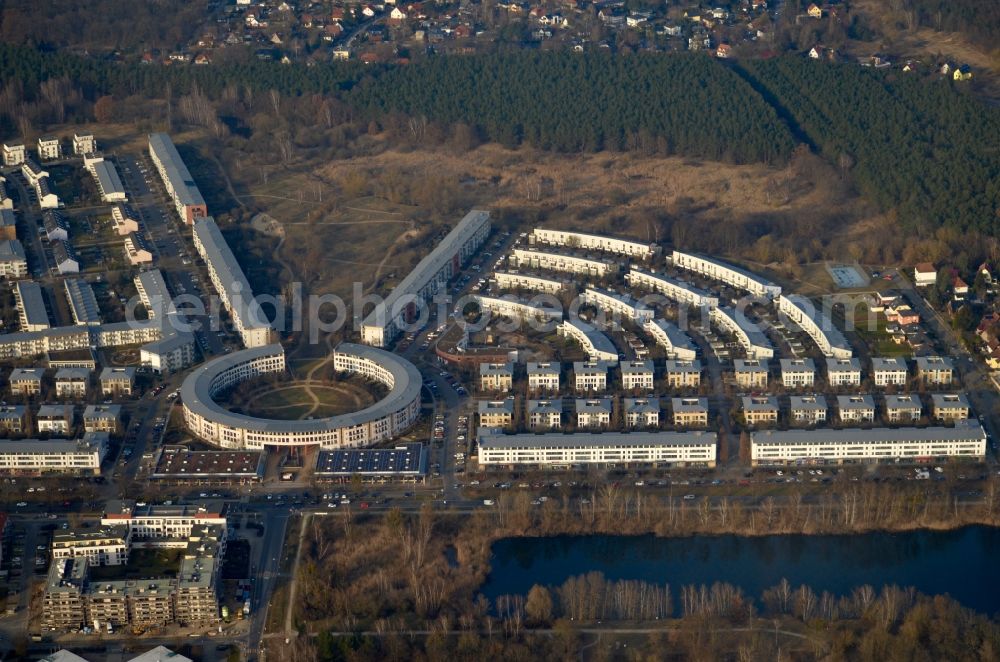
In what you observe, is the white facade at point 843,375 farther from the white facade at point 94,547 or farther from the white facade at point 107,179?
the white facade at point 107,179

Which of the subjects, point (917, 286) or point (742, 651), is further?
point (917, 286)

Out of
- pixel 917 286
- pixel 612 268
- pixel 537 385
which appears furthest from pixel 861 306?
pixel 537 385

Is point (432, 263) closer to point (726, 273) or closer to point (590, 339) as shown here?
point (590, 339)

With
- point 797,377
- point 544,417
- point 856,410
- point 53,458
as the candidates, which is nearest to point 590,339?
point 544,417

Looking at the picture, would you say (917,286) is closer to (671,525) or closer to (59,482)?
(671,525)

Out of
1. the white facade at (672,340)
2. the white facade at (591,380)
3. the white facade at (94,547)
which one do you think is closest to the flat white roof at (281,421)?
the white facade at (591,380)

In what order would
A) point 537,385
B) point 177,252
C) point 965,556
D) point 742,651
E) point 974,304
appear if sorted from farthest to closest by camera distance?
point 177,252
point 974,304
point 537,385
point 965,556
point 742,651

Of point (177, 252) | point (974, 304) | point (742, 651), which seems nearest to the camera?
point (742, 651)
